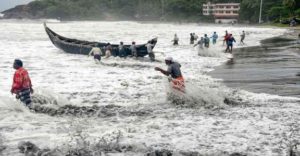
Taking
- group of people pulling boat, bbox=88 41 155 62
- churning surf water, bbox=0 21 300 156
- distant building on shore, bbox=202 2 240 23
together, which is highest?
distant building on shore, bbox=202 2 240 23

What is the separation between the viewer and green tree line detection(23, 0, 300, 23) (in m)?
122

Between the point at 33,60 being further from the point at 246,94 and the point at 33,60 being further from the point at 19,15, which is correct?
the point at 19,15

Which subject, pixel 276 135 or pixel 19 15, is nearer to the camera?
pixel 276 135

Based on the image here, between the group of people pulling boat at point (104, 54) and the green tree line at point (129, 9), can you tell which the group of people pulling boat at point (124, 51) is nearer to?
the group of people pulling boat at point (104, 54)

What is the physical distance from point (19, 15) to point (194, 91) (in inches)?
6802

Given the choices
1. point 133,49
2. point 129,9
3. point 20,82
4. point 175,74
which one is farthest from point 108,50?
point 129,9

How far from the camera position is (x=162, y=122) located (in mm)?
10133

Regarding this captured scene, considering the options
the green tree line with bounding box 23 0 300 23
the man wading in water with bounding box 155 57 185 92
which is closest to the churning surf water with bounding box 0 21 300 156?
the man wading in water with bounding box 155 57 185 92

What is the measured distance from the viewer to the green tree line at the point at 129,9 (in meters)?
122

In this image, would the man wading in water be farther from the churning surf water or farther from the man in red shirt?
the man in red shirt

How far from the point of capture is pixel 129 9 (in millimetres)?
154750

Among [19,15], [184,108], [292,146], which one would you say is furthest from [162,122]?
[19,15]

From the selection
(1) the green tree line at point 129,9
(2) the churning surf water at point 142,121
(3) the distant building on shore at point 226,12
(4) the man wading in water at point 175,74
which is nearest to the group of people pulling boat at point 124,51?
(2) the churning surf water at point 142,121

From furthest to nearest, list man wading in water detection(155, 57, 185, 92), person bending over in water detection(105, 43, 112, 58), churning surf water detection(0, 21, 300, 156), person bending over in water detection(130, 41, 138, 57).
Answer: person bending over in water detection(130, 41, 138, 57) → person bending over in water detection(105, 43, 112, 58) → man wading in water detection(155, 57, 185, 92) → churning surf water detection(0, 21, 300, 156)
